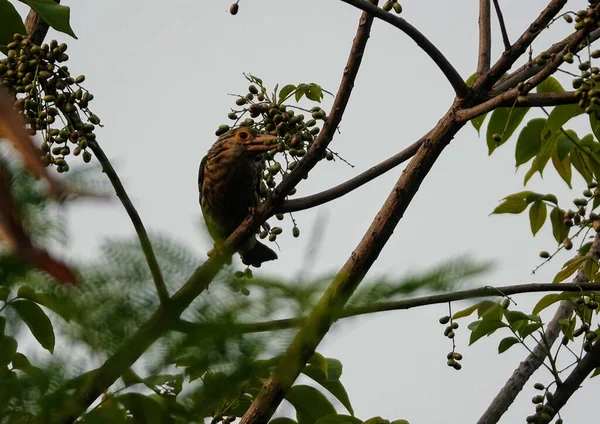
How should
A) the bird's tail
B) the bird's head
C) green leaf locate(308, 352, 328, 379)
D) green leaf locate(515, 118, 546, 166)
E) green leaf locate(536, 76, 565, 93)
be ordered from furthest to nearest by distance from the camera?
the bird's tail
the bird's head
green leaf locate(515, 118, 546, 166)
green leaf locate(536, 76, 565, 93)
green leaf locate(308, 352, 328, 379)

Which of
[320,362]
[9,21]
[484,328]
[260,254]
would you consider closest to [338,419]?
[320,362]

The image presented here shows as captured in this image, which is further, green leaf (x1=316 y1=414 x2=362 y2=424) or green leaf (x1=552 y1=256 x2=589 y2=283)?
green leaf (x1=552 y1=256 x2=589 y2=283)

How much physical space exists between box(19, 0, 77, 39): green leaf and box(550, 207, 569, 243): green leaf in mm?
2646

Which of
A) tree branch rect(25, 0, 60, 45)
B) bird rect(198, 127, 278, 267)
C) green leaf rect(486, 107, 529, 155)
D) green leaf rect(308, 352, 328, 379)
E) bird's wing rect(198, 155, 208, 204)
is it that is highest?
bird's wing rect(198, 155, 208, 204)

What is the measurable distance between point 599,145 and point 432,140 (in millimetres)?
1330

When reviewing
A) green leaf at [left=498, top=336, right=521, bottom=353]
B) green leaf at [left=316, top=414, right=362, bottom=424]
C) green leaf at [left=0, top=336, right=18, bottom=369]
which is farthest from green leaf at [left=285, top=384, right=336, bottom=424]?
green leaf at [left=0, top=336, right=18, bottom=369]

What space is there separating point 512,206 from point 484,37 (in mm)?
Result: 1253

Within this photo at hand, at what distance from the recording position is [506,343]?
436cm

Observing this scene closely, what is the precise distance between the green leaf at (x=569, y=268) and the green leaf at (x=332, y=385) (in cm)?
131

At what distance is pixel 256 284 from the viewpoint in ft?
4.62

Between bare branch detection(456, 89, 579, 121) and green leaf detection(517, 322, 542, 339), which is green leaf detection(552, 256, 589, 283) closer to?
green leaf detection(517, 322, 542, 339)

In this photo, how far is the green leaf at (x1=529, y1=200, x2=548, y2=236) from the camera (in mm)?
4977

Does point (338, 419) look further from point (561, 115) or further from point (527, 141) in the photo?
point (527, 141)

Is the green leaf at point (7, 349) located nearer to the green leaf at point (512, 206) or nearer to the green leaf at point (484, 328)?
the green leaf at point (484, 328)
